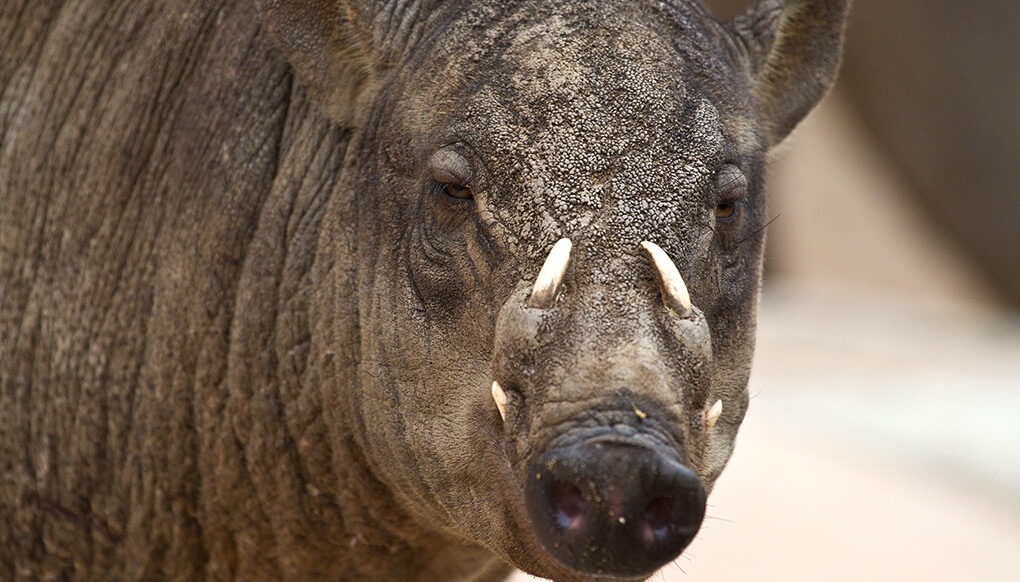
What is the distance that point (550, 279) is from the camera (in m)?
2.63

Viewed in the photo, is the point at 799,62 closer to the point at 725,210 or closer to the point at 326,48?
the point at 725,210

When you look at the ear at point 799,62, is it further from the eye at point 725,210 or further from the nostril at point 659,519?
the nostril at point 659,519

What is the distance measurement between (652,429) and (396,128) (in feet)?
3.62

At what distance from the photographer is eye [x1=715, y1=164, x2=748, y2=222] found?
2988 mm

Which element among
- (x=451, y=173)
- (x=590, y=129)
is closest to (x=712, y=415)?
(x=590, y=129)

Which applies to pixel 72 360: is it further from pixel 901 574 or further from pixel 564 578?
pixel 901 574

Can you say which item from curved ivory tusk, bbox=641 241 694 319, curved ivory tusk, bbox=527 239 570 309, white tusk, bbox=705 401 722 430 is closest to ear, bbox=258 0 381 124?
curved ivory tusk, bbox=527 239 570 309

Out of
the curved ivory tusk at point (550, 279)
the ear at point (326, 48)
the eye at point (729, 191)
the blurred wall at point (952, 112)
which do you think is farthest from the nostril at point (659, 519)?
the blurred wall at point (952, 112)

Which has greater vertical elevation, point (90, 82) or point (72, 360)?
point (90, 82)

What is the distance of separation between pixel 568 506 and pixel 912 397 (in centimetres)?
724

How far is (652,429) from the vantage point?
2484 mm

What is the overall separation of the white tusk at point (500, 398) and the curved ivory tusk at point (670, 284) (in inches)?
15.3

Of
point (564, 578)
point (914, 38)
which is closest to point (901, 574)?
point (914, 38)

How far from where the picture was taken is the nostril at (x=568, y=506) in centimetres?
248
